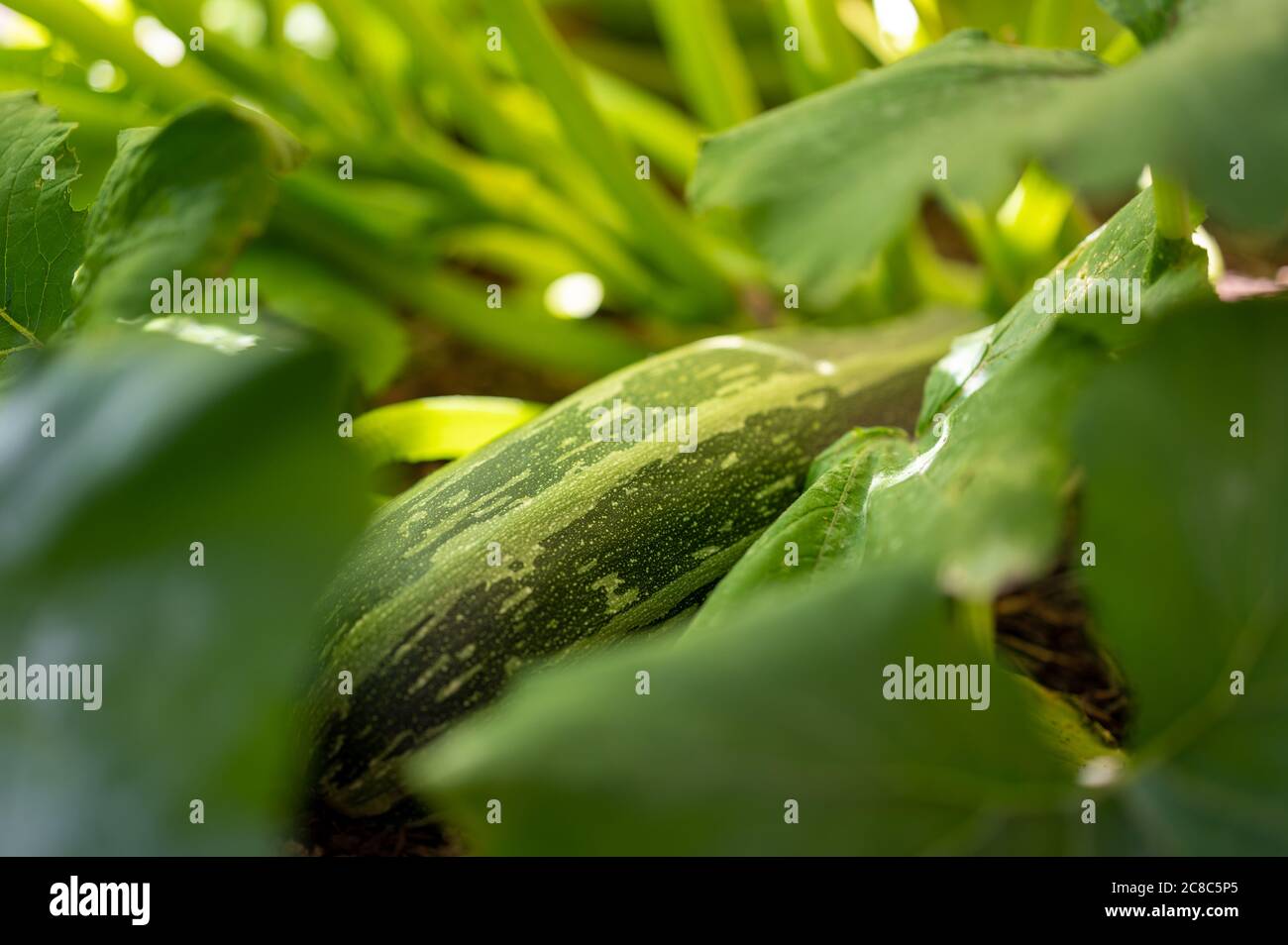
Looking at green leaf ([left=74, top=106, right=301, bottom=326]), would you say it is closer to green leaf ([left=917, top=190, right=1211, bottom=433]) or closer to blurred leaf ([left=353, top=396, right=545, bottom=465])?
blurred leaf ([left=353, top=396, right=545, bottom=465])

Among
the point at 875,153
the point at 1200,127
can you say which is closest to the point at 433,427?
the point at 875,153

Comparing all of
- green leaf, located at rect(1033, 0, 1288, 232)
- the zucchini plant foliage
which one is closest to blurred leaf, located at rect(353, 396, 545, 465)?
the zucchini plant foliage

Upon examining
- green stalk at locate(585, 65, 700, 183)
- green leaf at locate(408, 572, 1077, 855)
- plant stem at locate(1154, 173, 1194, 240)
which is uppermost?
green stalk at locate(585, 65, 700, 183)

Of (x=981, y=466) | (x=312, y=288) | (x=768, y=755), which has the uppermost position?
(x=312, y=288)

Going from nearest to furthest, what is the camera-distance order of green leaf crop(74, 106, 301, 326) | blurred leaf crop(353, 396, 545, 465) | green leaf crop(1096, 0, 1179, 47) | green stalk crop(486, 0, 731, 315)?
1. green leaf crop(1096, 0, 1179, 47)
2. green leaf crop(74, 106, 301, 326)
3. blurred leaf crop(353, 396, 545, 465)
4. green stalk crop(486, 0, 731, 315)

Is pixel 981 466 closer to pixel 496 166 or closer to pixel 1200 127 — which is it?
pixel 1200 127
